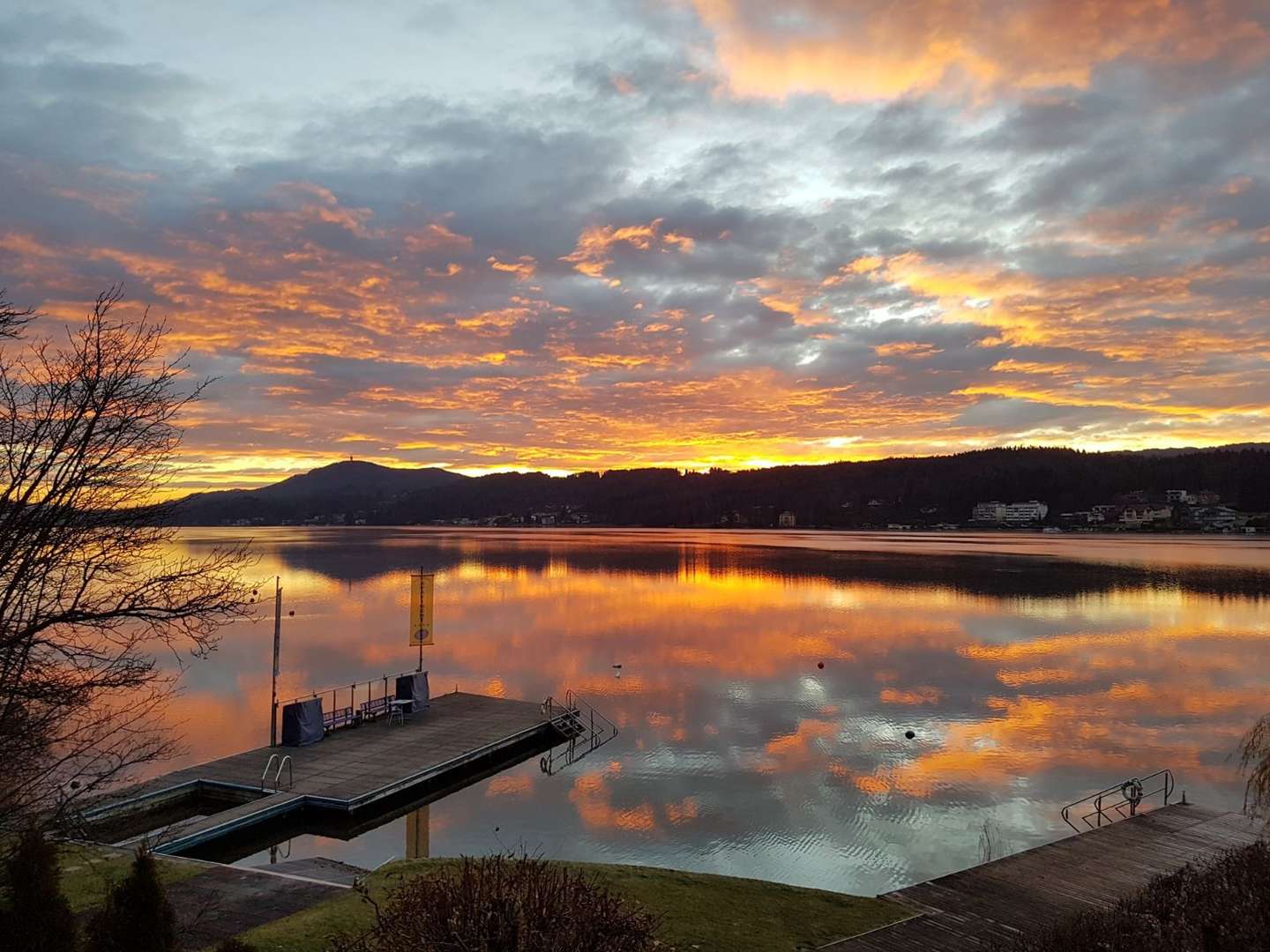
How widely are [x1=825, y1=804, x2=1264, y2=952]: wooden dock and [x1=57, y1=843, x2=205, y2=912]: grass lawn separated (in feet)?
37.4

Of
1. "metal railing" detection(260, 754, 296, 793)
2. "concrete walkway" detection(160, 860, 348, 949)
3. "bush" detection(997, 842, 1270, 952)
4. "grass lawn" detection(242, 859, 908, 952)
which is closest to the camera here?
"bush" detection(997, 842, 1270, 952)

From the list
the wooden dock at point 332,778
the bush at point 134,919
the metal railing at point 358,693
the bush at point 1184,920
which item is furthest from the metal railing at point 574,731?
the bush at point 134,919

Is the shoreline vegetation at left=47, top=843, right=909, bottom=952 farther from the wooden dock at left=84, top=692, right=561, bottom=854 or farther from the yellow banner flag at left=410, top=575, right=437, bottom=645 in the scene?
the yellow banner flag at left=410, top=575, right=437, bottom=645

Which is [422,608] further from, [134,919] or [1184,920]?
[1184,920]

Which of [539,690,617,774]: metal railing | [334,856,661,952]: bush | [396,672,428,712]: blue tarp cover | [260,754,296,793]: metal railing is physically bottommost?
[539,690,617,774]: metal railing

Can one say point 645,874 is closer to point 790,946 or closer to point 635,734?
point 790,946

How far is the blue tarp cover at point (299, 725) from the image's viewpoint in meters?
24.8

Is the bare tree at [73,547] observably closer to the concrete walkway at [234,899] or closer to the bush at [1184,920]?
the concrete walkway at [234,899]

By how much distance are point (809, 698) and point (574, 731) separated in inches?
467

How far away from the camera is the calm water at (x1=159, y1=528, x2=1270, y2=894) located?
20.2 m

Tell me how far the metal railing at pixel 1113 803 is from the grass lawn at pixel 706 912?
9.99 metres

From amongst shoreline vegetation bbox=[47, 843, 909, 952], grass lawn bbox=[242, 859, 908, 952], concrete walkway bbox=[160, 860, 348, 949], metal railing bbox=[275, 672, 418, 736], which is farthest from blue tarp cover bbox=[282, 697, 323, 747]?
grass lawn bbox=[242, 859, 908, 952]

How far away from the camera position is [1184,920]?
29.5ft

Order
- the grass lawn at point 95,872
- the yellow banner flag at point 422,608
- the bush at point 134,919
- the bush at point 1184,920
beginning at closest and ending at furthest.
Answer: the bush at point 134,919 < the bush at point 1184,920 < the grass lawn at point 95,872 < the yellow banner flag at point 422,608
